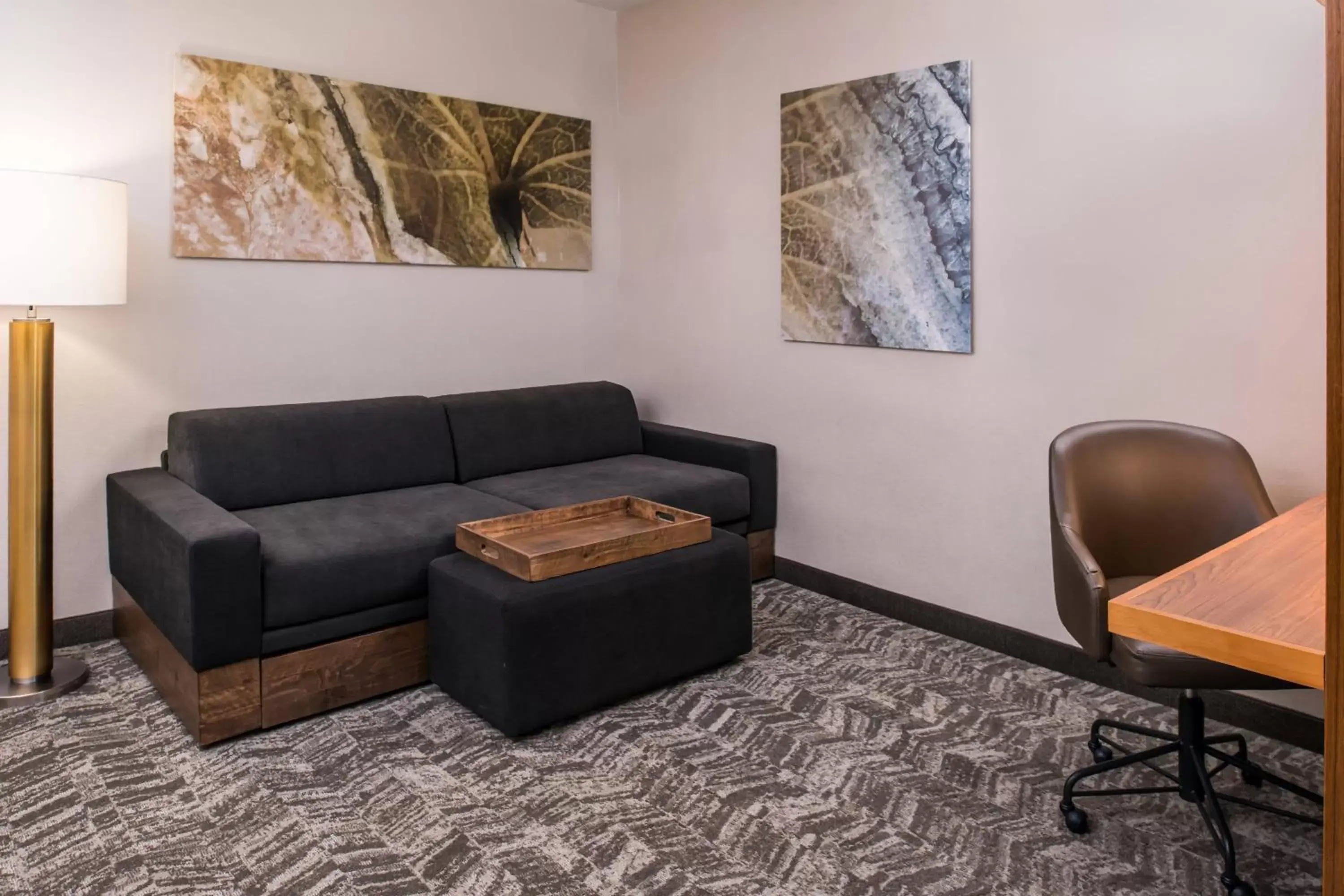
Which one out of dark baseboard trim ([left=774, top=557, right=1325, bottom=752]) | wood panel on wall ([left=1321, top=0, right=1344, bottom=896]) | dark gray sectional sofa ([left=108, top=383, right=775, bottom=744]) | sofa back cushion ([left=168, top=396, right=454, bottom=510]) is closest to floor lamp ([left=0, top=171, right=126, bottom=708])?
dark gray sectional sofa ([left=108, top=383, right=775, bottom=744])

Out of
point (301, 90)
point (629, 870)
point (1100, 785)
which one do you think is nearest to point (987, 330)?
point (1100, 785)

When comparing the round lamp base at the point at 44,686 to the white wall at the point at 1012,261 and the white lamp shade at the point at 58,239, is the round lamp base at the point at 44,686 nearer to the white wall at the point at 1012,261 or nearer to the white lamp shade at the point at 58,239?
the white lamp shade at the point at 58,239

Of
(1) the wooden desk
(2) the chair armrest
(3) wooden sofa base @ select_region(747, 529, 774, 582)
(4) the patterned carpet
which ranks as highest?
(1) the wooden desk

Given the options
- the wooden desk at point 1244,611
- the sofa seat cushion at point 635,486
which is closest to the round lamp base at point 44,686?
the sofa seat cushion at point 635,486

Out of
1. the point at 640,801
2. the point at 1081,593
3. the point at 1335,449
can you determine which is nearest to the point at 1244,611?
the point at 1335,449

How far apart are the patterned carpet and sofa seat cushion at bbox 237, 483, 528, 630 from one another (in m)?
0.35

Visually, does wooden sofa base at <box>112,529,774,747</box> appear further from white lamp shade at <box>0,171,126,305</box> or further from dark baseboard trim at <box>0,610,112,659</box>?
white lamp shade at <box>0,171,126,305</box>

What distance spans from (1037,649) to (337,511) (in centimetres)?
245

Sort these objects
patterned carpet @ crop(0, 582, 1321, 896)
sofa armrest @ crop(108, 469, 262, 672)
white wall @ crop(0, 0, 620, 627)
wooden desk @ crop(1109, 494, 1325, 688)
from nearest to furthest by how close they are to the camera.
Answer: wooden desk @ crop(1109, 494, 1325, 688)
patterned carpet @ crop(0, 582, 1321, 896)
sofa armrest @ crop(108, 469, 262, 672)
white wall @ crop(0, 0, 620, 627)

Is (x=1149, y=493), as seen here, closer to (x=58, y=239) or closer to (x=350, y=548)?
(x=350, y=548)

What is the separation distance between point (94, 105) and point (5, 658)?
6.30ft

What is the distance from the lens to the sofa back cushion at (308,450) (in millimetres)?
3305

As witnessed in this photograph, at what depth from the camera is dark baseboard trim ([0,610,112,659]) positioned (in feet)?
11.0

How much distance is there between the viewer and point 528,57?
443 centimetres
